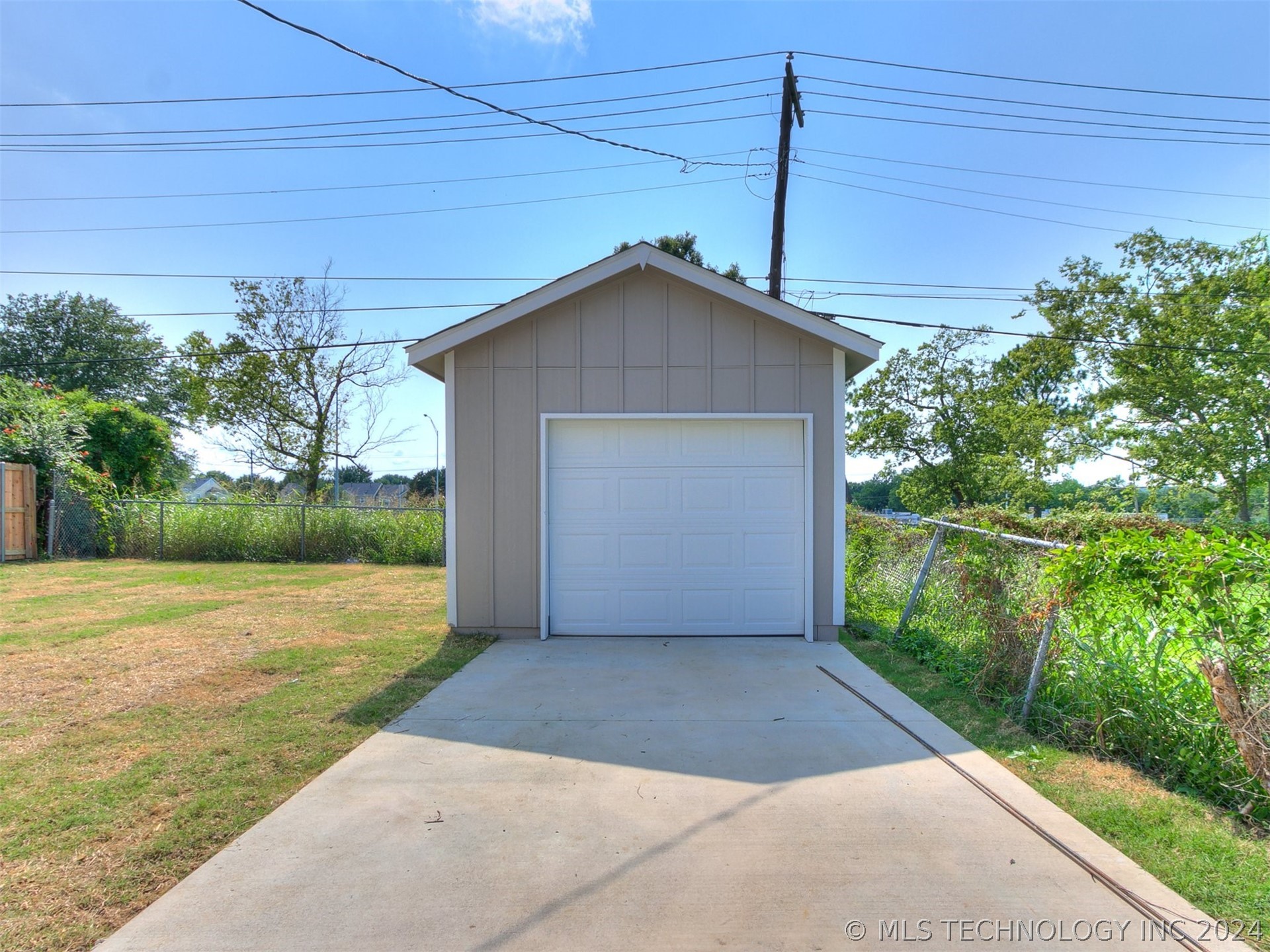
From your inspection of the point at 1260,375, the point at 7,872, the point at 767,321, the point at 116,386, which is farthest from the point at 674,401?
the point at 116,386

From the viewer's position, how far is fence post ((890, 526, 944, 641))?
5.99m

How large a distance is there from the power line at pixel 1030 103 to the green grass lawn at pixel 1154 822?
10493 mm

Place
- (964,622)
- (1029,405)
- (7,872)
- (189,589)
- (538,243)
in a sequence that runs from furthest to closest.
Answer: (1029,405), (538,243), (189,589), (964,622), (7,872)

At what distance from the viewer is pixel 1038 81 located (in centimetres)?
1066

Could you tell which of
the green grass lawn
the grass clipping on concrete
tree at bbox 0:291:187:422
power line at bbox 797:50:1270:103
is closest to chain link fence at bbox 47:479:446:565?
the grass clipping on concrete

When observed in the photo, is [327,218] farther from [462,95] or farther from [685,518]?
[685,518]

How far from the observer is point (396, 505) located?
547 inches

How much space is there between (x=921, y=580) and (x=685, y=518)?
92.8 inches

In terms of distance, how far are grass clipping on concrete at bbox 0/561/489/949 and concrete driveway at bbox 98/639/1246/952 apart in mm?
273

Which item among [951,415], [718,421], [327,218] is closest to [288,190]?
[327,218]

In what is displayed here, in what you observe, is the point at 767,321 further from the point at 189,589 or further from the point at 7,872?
the point at 189,589

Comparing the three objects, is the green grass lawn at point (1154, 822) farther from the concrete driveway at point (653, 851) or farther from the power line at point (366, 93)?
the power line at point (366, 93)

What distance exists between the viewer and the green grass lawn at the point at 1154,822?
2295 millimetres

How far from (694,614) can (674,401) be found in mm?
2180
